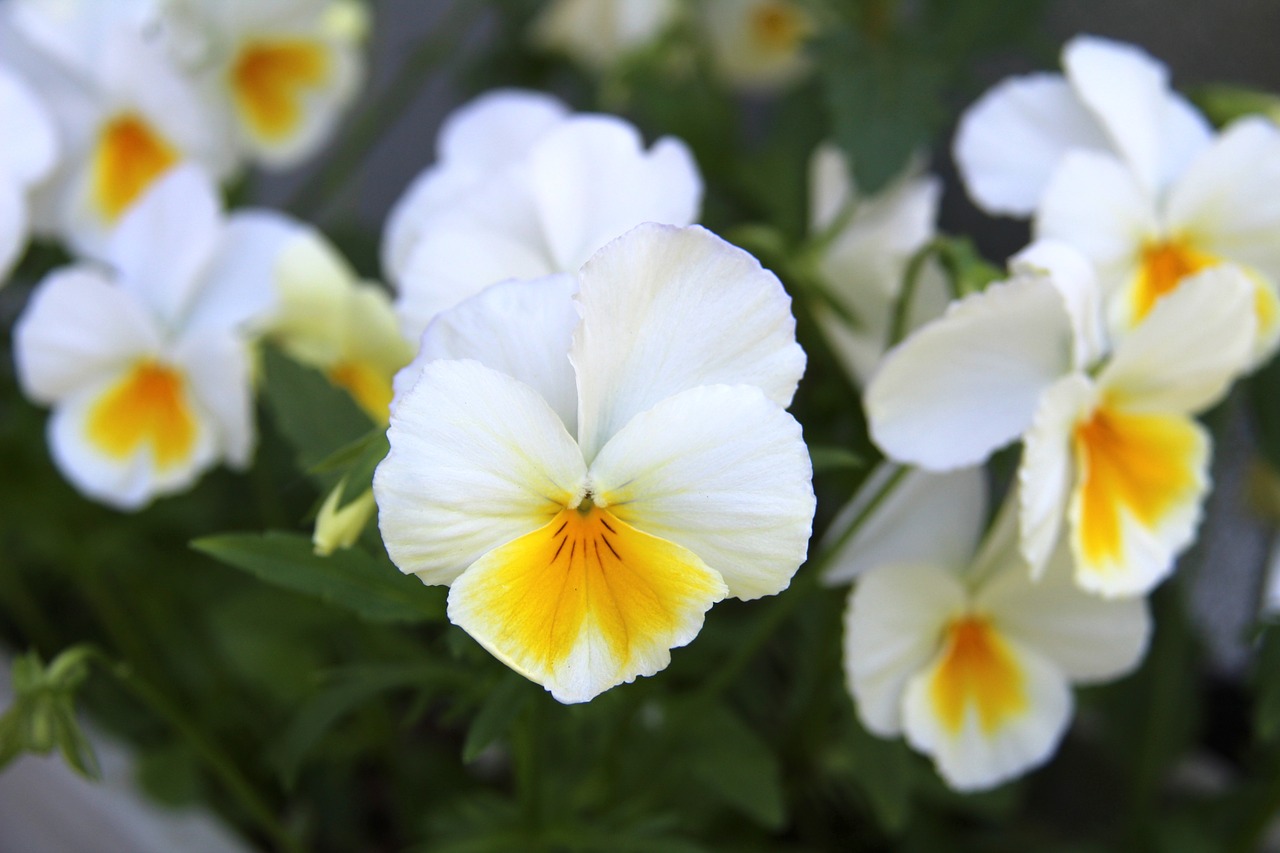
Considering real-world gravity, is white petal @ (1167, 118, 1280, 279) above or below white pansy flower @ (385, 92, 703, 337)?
below

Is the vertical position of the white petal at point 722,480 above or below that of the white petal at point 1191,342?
above

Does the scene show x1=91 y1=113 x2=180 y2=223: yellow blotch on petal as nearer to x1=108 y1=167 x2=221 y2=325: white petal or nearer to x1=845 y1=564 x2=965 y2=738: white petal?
x1=108 y1=167 x2=221 y2=325: white petal

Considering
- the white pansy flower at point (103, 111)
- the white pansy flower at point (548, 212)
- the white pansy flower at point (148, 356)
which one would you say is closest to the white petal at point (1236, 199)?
the white pansy flower at point (548, 212)

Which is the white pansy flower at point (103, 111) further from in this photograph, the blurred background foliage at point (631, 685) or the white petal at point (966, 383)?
the white petal at point (966, 383)

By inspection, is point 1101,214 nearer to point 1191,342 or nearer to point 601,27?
point 1191,342

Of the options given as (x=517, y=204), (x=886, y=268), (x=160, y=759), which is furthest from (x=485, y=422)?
(x=160, y=759)

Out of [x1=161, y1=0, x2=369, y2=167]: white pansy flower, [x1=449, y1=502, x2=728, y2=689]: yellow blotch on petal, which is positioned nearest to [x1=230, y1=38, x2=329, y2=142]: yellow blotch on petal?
[x1=161, y1=0, x2=369, y2=167]: white pansy flower

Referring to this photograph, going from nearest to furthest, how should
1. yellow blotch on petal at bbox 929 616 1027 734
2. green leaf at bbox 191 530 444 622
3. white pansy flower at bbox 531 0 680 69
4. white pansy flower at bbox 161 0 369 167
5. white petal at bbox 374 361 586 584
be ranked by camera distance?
white petal at bbox 374 361 586 584 < green leaf at bbox 191 530 444 622 < yellow blotch on petal at bbox 929 616 1027 734 < white pansy flower at bbox 161 0 369 167 < white pansy flower at bbox 531 0 680 69
